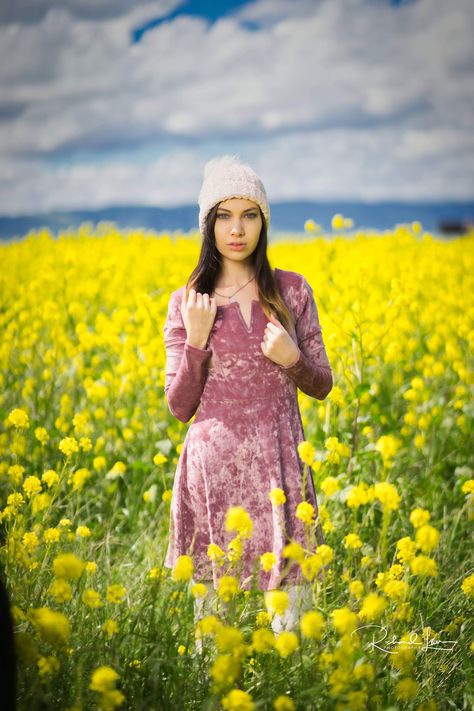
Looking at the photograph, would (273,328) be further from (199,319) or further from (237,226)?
(237,226)

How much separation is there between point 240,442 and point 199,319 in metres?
0.34

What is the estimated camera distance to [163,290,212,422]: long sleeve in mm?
2053

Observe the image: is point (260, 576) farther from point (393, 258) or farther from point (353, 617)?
point (393, 258)

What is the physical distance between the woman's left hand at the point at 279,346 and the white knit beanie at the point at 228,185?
35 centimetres

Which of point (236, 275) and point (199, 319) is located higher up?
point (236, 275)

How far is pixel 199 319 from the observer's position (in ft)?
6.70

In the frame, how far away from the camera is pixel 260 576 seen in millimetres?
2082

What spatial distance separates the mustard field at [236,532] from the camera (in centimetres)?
158

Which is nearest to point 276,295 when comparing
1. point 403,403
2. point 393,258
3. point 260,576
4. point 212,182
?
point 212,182

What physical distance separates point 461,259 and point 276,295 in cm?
658

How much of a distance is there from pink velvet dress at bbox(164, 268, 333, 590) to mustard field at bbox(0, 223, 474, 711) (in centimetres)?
8
